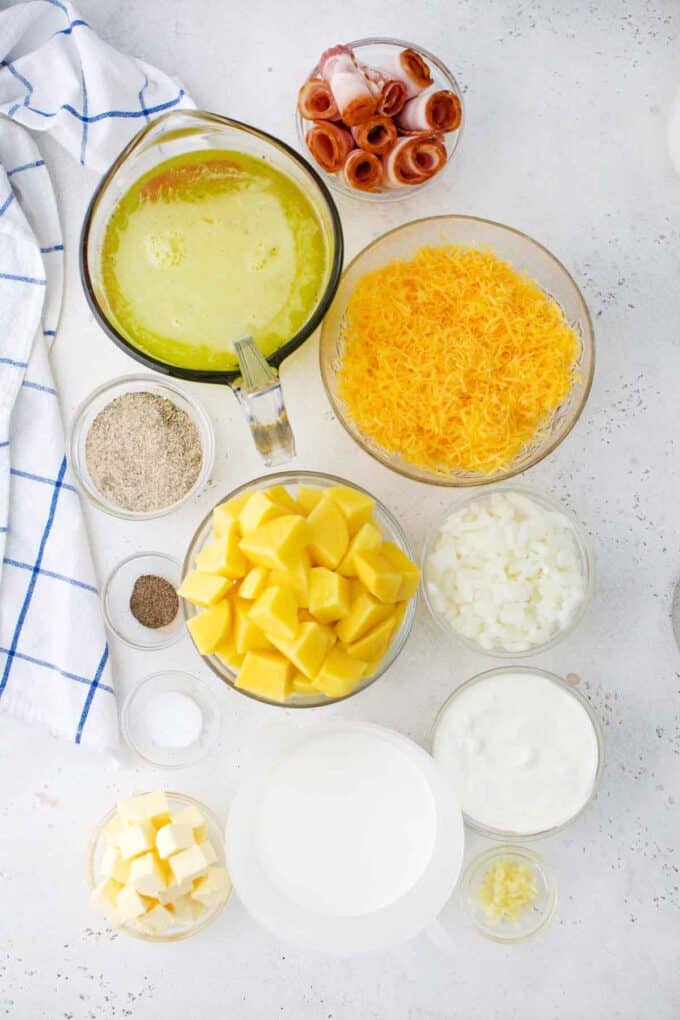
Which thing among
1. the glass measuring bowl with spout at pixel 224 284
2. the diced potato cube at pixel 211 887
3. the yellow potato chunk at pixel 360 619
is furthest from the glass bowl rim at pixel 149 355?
the diced potato cube at pixel 211 887

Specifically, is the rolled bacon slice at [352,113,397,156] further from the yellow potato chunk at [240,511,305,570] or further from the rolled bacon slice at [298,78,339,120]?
the yellow potato chunk at [240,511,305,570]

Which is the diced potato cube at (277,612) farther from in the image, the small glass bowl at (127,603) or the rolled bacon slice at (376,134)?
the rolled bacon slice at (376,134)

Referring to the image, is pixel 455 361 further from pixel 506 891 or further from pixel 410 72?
pixel 506 891

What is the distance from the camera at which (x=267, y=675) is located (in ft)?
5.62

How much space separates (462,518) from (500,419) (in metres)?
0.24

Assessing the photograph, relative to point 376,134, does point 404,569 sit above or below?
below

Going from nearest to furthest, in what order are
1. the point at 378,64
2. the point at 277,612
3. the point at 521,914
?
1. the point at 277,612
2. the point at 521,914
3. the point at 378,64

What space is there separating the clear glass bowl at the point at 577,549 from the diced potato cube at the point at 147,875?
730mm

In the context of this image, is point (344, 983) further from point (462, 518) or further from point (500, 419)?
point (500, 419)

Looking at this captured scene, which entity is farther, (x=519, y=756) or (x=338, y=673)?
(x=519, y=756)

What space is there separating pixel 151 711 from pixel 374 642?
58 centimetres

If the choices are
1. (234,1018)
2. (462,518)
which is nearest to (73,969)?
(234,1018)

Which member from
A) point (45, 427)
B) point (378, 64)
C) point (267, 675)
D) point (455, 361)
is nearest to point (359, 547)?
point (267, 675)

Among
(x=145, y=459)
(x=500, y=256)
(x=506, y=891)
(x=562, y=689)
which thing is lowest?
(x=506, y=891)
